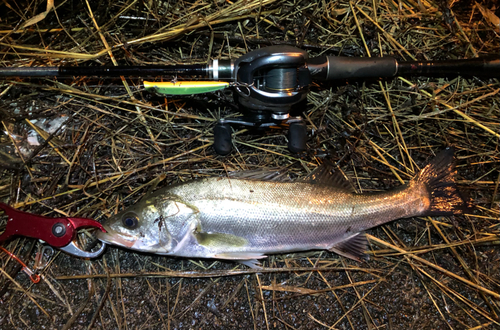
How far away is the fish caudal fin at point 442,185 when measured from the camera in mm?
2350

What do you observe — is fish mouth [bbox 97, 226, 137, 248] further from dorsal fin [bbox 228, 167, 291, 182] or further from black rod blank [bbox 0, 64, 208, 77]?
black rod blank [bbox 0, 64, 208, 77]

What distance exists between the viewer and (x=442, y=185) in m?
2.38

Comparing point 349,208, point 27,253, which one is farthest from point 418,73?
point 27,253

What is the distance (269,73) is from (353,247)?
150cm

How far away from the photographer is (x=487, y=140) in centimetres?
251

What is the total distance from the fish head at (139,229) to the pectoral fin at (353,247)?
1.31 metres

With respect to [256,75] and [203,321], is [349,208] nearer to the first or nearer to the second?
[256,75]

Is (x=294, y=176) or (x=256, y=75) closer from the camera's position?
(x=256, y=75)

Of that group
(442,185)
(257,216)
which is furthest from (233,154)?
(442,185)

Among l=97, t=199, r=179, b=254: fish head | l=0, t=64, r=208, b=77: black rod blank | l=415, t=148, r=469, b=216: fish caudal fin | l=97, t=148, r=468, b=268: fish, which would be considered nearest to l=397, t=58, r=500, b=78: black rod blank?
l=415, t=148, r=469, b=216: fish caudal fin

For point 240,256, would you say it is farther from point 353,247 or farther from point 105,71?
point 105,71

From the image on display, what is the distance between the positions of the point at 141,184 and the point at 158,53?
1121mm

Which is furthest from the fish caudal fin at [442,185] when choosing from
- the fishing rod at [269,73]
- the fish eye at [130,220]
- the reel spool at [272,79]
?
the fish eye at [130,220]

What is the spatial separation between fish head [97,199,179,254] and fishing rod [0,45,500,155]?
2.18ft
